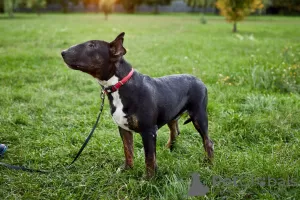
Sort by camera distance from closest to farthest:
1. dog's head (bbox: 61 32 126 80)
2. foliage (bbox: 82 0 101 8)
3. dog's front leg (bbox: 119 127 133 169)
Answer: dog's head (bbox: 61 32 126 80) → dog's front leg (bbox: 119 127 133 169) → foliage (bbox: 82 0 101 8)

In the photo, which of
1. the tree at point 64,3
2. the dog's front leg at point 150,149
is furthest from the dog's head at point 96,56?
the tree at point 64,3

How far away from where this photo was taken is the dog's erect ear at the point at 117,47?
11.1ft

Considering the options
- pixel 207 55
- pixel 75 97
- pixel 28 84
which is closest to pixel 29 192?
A: pixel 75 97

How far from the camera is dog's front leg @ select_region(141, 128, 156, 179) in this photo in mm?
3670

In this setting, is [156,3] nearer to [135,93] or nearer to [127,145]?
[127,145]

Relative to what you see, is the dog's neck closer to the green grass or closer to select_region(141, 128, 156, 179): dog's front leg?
select_region(141, 128, 156, 179): dog's front leg

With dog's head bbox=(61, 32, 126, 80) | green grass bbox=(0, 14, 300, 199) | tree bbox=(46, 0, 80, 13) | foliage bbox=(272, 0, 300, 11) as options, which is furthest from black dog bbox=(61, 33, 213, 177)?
tree bbox=(46, 0, 80, 13)

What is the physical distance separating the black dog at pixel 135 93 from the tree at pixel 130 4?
199 ft

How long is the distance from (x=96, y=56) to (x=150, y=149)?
1.14 metres

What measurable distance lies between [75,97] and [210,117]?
3009mm

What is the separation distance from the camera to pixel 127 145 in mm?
4102

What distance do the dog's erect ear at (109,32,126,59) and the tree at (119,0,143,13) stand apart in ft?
201

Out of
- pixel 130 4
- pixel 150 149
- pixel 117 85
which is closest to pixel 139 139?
pixel 150 149

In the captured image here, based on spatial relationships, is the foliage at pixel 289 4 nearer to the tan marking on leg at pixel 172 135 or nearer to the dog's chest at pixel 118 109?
the tan marking on leg at pixel 172 135
